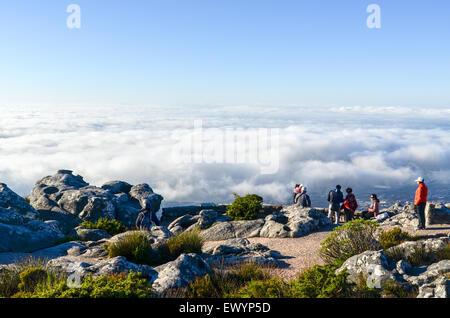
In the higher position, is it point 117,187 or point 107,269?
point 107,269

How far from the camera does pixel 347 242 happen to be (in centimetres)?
981

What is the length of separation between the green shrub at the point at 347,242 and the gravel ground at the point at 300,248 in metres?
0.63

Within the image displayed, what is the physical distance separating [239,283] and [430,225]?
462 inches

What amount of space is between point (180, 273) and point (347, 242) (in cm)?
519

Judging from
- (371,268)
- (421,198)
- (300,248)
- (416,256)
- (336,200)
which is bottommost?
(300,248)

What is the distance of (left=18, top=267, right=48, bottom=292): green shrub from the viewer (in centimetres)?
754

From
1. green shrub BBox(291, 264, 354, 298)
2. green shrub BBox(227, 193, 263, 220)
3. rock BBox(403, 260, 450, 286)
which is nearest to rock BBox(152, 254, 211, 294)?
green shrub BBox(291, 264, 354, 298)

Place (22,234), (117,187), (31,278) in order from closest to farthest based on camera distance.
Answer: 1. (31,278)
2. (22,234)
3. (117,187)

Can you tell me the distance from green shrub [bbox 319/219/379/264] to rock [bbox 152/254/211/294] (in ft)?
12.9

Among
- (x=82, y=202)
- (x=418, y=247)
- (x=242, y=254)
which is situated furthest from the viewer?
(x=82, y=202)

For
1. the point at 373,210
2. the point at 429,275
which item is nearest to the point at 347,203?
the point at 373,210

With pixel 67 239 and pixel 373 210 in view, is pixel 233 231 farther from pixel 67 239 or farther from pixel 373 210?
pixel 373 210

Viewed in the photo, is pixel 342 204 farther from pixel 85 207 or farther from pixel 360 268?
pixel 85 207
